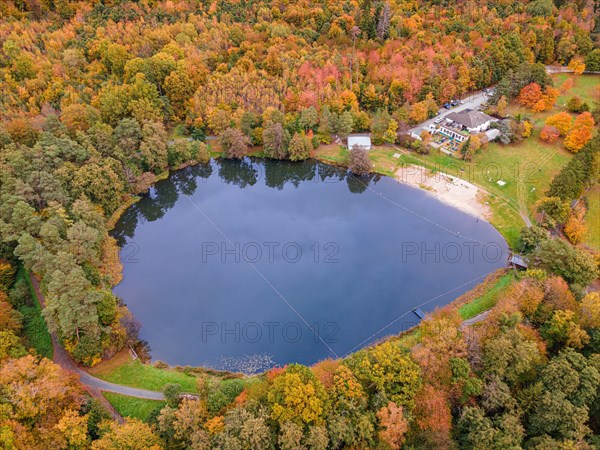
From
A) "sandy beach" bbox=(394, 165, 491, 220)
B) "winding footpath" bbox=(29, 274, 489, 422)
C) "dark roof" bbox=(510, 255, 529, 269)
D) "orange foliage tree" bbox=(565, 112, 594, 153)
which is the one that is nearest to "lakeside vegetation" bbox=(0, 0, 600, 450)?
"orange foliage tree" bbox=(565, 112, 594, 153)

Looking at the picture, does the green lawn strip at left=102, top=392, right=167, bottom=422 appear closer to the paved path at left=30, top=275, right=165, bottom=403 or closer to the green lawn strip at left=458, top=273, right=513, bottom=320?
the paved path at left=30, top=275, right=165, bottom=403

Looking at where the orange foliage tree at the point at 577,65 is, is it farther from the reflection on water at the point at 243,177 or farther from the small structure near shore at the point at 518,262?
the small structure near shore at the point at 518,262

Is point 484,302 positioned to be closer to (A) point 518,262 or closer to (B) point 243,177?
(A) point 518,262

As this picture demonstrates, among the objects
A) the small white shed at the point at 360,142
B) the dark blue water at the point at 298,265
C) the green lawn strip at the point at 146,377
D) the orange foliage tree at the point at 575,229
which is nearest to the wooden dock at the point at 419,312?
the dark blue water at the point at 298,265

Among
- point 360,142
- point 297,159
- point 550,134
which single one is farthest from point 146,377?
point 550,134

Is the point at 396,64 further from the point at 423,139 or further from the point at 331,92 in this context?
the point at 423,139
